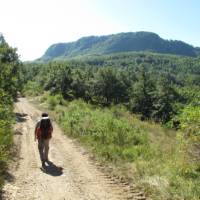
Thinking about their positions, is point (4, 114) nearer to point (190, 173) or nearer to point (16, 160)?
point (16, 160)

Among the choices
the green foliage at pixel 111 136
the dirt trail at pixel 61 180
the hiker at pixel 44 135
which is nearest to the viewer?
the dirt trail at pixel 61 180

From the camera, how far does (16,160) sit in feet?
44.1

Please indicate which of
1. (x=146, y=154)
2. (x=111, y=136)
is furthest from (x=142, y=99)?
(x=146, y=154)

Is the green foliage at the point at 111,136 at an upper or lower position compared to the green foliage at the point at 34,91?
upper

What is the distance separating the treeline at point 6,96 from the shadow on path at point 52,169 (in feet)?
4.24

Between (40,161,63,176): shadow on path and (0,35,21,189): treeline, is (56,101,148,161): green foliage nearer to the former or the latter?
(40,161,63,176): shadow on path

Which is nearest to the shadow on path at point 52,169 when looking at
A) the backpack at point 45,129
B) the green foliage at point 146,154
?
the backpack at point 45,129

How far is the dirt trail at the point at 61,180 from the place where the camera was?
31.1 feet

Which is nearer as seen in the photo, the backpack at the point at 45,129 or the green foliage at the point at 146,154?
the green foliage at the point at 146,154

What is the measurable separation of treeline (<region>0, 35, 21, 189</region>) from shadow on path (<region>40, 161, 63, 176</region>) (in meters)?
1.29

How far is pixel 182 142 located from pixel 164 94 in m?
56.2

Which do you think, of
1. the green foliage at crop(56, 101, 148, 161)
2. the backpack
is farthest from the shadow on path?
the green foliage at crop(56, 101, 148, 161)

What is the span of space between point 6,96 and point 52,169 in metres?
9.12

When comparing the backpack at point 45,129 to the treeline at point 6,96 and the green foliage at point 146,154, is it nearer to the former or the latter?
the treeline at point 6,96
